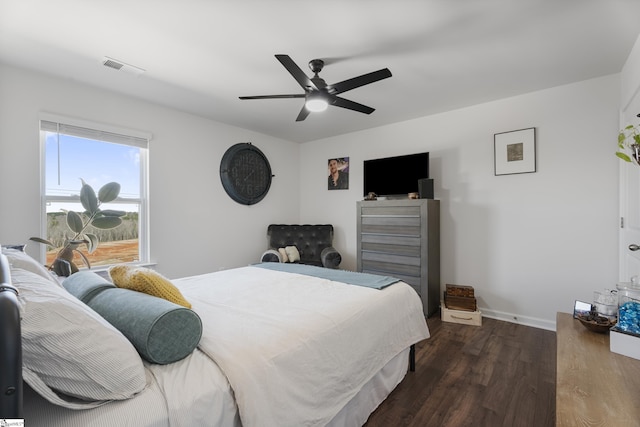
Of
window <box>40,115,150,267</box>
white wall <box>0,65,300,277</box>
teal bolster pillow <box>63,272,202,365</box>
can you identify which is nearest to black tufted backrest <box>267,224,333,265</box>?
white wall <box>0,65,300,277</box>

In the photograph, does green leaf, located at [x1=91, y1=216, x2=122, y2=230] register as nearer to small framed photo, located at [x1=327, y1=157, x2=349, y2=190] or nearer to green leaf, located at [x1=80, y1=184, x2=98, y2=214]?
green leaf, located at [x1=80, y1=184, x2=98, y2=214]

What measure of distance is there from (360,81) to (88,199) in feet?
8.67

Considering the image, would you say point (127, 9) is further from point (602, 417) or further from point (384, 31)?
point (602, 417)

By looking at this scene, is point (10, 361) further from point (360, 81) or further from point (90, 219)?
point (90, 219)

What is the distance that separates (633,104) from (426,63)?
1.57 metres

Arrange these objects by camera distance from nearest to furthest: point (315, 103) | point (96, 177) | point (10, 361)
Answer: point (10, 361)
point (315, 103)
point (96, 177)

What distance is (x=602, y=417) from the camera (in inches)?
36.8

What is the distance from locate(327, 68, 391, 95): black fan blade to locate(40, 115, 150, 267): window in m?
2.34

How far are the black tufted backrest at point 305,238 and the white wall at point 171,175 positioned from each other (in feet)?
0.75

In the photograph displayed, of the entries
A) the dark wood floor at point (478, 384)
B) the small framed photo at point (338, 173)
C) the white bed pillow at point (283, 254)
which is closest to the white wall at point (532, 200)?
the dark wood floor at point (478, 384)

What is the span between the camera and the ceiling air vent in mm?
2349

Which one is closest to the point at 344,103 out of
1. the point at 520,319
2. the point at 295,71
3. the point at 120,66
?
the point at 295,71

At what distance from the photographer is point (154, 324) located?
3.28ft

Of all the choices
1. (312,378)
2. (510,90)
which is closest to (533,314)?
(510,90)
